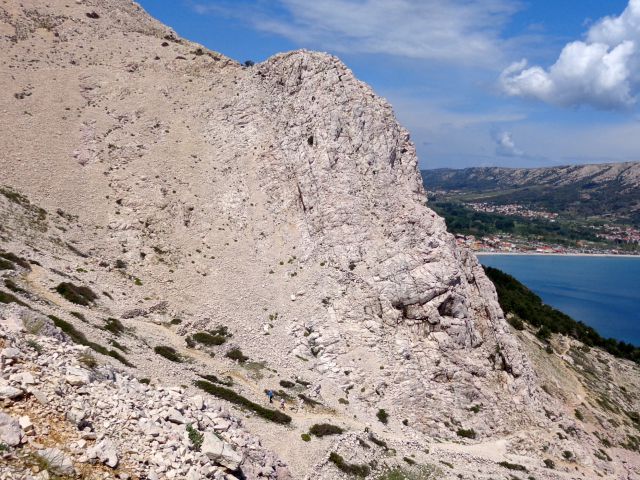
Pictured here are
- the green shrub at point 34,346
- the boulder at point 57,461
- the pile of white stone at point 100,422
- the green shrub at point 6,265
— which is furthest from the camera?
the green shrub at point 6,265

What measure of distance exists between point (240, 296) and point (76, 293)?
14.9 metres

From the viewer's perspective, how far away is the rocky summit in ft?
60.6

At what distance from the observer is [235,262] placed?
48375mm

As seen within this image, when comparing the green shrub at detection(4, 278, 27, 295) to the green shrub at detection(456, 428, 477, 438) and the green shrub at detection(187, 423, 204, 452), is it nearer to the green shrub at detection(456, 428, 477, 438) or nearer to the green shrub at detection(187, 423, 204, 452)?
the green shrub at detection(187, 423, 204, 452)

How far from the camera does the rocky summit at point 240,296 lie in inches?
728

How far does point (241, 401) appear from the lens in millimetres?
30484

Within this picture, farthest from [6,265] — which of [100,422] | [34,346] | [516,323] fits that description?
[516,323]

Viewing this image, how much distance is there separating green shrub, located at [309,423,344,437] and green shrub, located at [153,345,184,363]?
10743 millimetres

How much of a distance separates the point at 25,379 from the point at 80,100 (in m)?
54.7

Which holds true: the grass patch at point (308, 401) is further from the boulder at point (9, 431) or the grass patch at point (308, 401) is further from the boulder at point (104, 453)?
the boulder at point (9, 431)

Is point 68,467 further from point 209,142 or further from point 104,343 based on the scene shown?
point 209,142

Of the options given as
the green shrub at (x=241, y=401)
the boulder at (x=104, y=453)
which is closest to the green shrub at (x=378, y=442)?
the green shrub at (x=241, y=401)

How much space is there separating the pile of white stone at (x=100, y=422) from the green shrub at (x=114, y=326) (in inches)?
483

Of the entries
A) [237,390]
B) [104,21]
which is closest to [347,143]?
[237,390]
